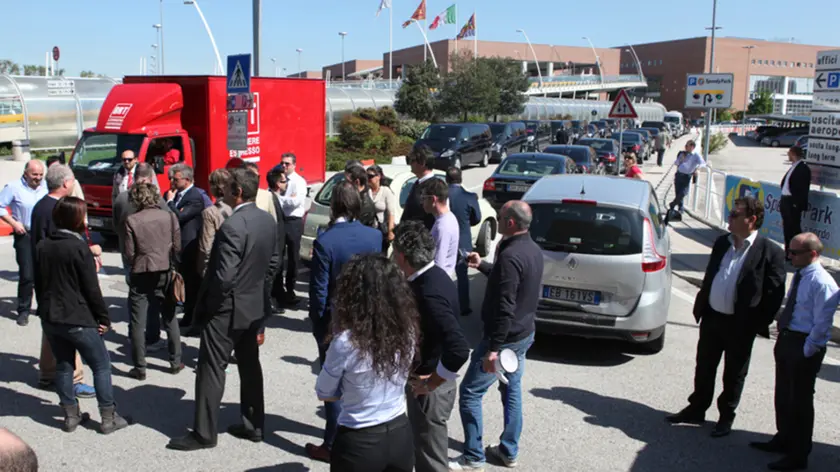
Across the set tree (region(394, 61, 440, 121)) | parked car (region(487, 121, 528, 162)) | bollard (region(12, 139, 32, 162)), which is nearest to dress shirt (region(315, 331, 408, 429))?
bollard (region(12, 139, 32, 162))

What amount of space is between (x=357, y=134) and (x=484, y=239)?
21742 mm

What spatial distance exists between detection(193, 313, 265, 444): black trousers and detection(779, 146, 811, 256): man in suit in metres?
8.56

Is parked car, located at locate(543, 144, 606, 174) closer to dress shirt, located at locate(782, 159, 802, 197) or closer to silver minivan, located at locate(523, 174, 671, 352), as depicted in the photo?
dress shirt, located at locate(782, 159, 802, 197)

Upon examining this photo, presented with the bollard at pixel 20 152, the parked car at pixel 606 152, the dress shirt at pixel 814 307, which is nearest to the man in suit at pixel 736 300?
the dress shirt at pixel 814 307

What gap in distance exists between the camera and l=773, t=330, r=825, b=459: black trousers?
499cm

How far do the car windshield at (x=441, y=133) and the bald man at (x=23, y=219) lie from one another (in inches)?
791

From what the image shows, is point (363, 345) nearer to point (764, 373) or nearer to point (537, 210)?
point (537, 210)

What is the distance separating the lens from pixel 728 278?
552 cm

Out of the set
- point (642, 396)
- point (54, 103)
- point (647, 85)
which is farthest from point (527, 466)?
point (647, 85)

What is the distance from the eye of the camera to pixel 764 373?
723 centimetres

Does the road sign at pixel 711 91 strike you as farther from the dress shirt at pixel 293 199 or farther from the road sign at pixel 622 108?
the dress shirt at pixel 293 199

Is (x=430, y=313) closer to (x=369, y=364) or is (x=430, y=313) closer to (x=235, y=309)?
(x=369, y=364)

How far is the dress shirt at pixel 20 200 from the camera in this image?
26.5 ft

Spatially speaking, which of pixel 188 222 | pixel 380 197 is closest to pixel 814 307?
pixel 380 197
